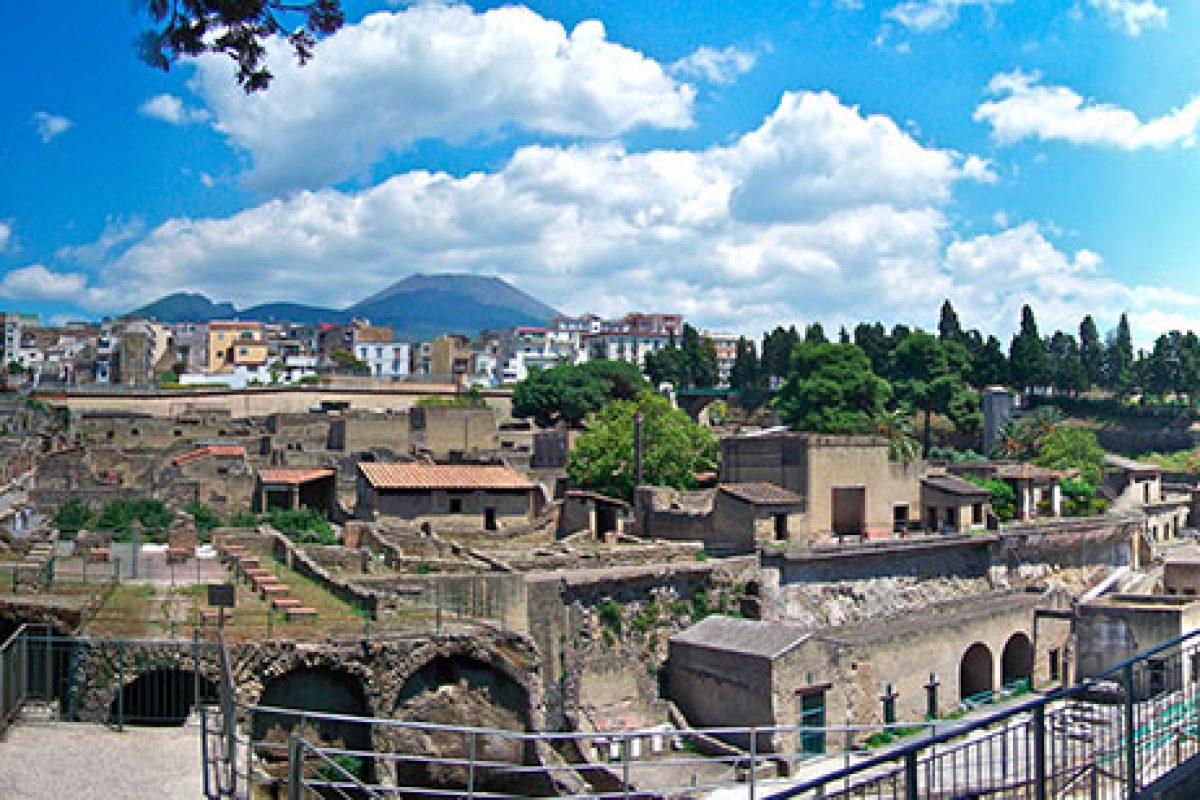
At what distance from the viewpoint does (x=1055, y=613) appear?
1253 inches

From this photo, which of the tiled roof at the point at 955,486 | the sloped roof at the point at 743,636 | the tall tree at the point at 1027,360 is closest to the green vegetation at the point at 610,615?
the sloped roof at the point at 743,636

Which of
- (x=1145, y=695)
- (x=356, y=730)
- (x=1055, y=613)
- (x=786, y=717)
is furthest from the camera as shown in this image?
(x=1055, y=613)

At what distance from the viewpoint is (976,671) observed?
3088cm

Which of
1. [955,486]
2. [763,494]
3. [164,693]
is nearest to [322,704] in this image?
[164,693]

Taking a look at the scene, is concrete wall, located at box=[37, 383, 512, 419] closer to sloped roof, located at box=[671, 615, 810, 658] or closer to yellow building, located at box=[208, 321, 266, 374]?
yellow building, located at box=[208, 321, 266, 374]

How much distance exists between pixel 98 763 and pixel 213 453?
105ft

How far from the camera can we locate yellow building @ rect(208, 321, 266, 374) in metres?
92.6

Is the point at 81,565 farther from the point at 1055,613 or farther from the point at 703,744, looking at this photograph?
the point at 1055,613

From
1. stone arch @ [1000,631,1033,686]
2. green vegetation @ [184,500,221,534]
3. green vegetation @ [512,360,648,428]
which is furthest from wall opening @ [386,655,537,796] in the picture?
green vegetation @ [512,360,648,428]

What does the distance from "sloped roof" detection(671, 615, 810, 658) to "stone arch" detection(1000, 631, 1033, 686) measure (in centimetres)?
940

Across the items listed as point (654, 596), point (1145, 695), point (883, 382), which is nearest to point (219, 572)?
point (654, 596)

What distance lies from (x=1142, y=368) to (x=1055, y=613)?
56.5m

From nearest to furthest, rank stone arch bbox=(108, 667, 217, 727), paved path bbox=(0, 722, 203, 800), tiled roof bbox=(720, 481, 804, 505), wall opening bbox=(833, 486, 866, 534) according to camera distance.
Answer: paved path bbox=(0, 722, 203, 800), stone arch bbox=(108, 667, 217, 727), tiled roof bbox=(720, 481, 804, 505), wall opening bbox=(833, 486, 866, 534)

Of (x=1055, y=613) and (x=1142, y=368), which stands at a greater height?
(x=1142, y=368)
